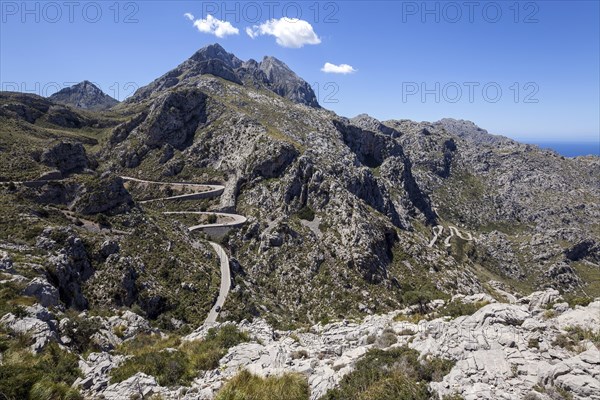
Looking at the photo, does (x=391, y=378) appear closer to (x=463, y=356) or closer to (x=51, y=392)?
(x=463, y=356)

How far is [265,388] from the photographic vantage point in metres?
13.4

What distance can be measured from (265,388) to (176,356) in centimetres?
700

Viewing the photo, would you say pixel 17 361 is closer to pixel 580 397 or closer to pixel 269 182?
pixel 580 397

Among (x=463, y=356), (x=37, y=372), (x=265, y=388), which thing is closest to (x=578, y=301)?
(x=463, y=356)

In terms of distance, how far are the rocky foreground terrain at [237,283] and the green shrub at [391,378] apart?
0.07 metres

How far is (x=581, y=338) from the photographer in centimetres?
1427

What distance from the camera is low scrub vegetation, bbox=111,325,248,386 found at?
1572 centimetres

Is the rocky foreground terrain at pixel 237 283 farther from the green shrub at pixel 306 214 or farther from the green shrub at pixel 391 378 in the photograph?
the green shrub at pixel 306 214

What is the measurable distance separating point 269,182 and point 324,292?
49.0m

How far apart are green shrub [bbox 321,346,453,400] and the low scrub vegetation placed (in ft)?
24.4

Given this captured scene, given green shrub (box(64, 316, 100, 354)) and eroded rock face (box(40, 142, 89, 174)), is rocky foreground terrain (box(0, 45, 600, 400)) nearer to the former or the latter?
green shrub (box(64, 316, 100, 354))

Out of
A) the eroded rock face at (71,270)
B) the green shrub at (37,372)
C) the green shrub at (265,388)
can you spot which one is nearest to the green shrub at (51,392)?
the green shrub at (37,372)

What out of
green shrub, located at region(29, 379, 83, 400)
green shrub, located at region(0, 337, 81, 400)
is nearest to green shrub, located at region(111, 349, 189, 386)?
green shrub, located at region(0, 337, 81, 400)

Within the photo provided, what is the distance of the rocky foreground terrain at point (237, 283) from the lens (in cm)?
1370
